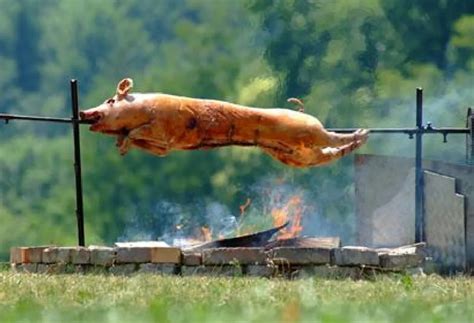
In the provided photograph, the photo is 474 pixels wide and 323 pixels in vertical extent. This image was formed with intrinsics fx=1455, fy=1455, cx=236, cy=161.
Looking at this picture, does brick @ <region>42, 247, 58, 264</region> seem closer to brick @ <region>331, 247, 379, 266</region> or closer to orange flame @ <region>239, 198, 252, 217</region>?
brick @ <region>331, 247, 379, 266</region>

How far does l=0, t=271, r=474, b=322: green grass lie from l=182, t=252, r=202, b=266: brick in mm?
950

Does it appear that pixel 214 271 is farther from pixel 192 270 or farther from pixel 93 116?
pixel 93 116

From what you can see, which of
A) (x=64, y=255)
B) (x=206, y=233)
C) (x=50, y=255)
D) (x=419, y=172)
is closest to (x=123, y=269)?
(x=64, y=255)

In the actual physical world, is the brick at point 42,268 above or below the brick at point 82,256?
below

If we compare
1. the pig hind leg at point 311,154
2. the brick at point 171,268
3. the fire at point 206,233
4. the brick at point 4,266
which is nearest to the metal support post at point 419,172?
the pig hind leg at point 311,154

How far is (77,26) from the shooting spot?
18484 mm

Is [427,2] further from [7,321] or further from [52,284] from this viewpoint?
[7,321]

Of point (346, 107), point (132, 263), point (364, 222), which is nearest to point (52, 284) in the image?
point (132, 263)

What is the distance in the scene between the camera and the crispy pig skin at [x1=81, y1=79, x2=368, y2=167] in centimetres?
1033

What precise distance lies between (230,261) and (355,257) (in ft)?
2.91

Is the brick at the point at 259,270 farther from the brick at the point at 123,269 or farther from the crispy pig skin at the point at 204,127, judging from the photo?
the crispy pig skin at the point at 204,127

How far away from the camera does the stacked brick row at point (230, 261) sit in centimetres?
1012

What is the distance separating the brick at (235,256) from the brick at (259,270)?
0.03 meters

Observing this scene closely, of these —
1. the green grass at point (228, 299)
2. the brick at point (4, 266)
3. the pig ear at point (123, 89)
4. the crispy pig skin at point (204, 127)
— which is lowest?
the brick at point (4, 266)
